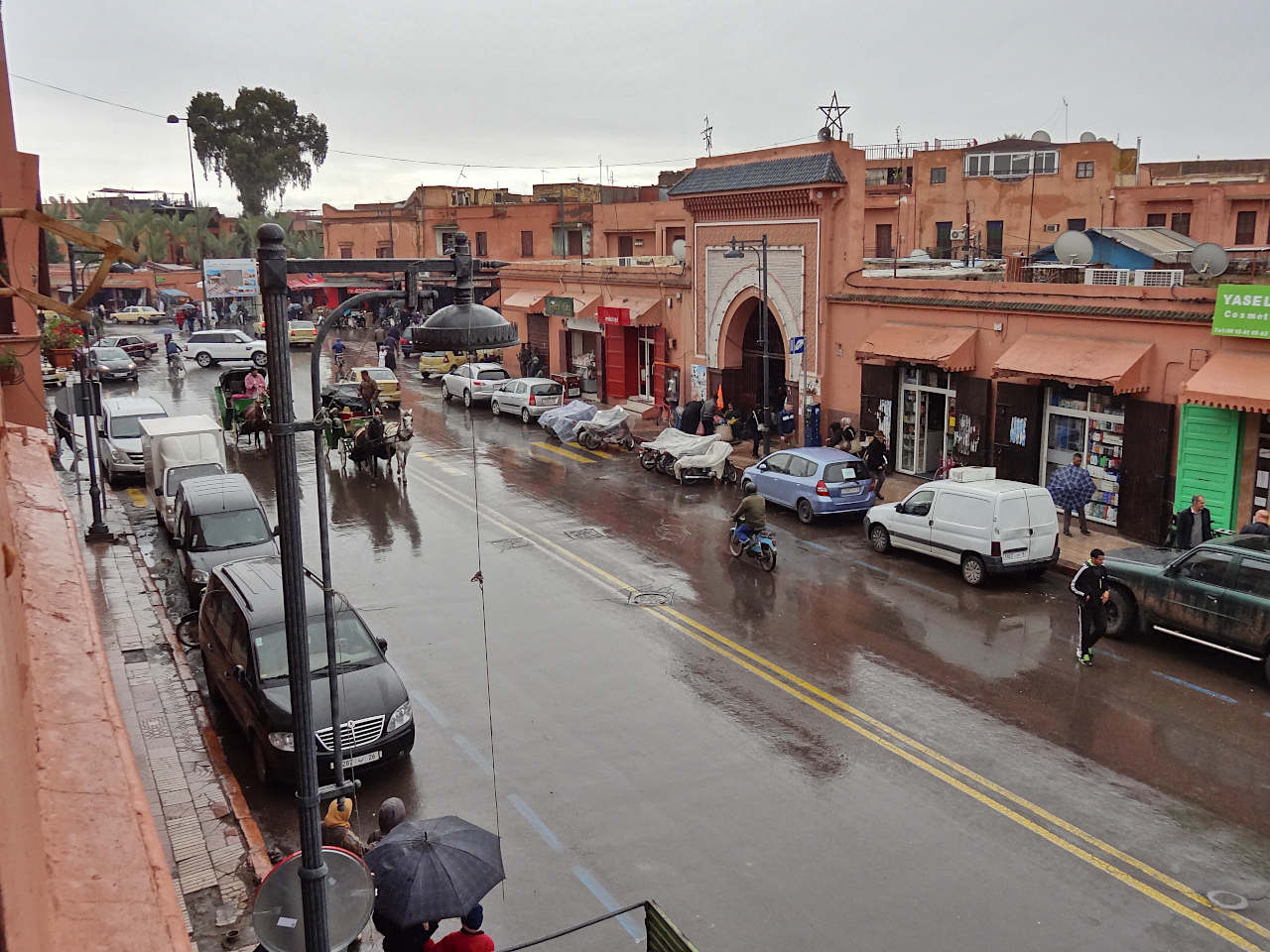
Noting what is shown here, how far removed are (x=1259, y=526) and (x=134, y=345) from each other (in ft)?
163

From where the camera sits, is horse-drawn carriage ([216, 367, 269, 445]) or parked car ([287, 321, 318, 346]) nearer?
horse-drawn carriage ([216, 367, 269, 445])

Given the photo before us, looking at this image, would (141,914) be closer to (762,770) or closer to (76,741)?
(76,741)

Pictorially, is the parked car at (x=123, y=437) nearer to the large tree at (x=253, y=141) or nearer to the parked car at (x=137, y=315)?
the parked car at (x=137, y=315)

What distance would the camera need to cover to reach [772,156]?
29312 mm

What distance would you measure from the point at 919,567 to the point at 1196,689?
6050 millimetres

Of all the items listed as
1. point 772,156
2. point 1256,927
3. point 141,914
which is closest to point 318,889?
point 141,914

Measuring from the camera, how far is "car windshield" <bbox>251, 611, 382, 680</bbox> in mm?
11922

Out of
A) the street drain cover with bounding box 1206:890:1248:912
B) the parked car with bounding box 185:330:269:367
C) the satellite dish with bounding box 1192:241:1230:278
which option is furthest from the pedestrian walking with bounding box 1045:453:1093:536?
the parked car with bounding box 185:330:269:367

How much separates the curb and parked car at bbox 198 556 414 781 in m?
0.31

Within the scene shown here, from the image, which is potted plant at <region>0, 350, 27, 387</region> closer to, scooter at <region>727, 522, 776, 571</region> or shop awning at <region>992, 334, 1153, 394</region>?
scooter at <region>727, 522, 776, 571</region>

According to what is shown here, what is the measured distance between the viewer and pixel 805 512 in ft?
73.7

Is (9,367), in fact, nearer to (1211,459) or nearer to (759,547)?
(759,547)

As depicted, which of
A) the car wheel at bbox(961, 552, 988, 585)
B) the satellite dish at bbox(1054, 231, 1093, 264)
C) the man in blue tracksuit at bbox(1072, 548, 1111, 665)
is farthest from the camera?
the satellite dish at bbox(1054, 231, 1093, 264)

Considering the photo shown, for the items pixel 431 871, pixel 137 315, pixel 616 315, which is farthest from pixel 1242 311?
pixel 137 315
